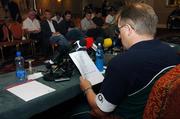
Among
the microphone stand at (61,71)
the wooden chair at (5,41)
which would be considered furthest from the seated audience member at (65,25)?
the microphone stand at (61,71)

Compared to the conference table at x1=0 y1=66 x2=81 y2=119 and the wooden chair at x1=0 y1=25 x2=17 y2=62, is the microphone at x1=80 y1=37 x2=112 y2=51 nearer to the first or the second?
the conference table at x1=0 y1=66 x2=81 y2=119

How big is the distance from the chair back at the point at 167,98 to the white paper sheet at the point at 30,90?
33.9 inches

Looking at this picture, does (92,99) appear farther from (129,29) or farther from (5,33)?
(5,33)

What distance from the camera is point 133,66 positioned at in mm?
1239

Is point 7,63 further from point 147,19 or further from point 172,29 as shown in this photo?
point 172,29

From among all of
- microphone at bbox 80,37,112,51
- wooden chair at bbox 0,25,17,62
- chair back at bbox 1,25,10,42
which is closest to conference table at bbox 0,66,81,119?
microphone at bbox 80,37,112,51

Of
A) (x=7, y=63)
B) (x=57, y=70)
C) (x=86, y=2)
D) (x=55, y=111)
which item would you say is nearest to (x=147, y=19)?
(x=57, y=70)

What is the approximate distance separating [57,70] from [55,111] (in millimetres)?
545

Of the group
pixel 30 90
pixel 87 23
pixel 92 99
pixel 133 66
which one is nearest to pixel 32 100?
pixel 30 90

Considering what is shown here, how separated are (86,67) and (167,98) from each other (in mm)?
1060

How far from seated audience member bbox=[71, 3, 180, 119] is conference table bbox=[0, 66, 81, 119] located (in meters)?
0.37

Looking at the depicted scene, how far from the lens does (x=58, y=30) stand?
6.82 metres

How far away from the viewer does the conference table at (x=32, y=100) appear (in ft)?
4.84

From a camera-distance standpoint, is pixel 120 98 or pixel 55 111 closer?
pixel 120 98
